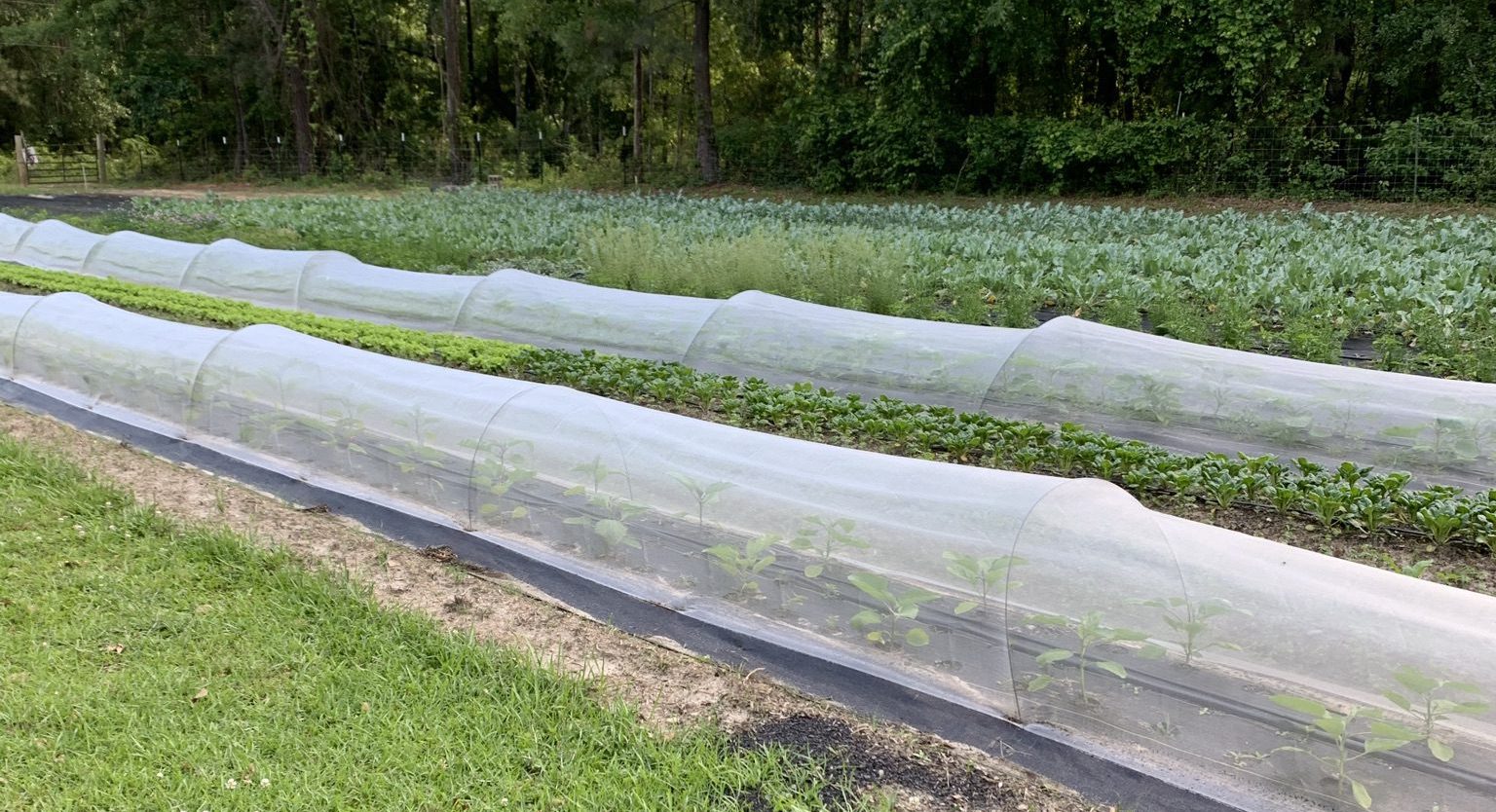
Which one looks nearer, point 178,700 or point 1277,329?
point 178,700

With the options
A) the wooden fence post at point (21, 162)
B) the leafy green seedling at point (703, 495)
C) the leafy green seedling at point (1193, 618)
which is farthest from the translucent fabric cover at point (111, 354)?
the wooden fence post at point (21, 162)

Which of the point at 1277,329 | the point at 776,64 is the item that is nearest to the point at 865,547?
the point at 1277,329

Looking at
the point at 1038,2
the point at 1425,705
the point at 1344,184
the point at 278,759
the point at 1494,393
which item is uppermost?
the point at 1038,2

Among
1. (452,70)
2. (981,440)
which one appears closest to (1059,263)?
(981,440)

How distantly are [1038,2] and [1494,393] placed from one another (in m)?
20.7

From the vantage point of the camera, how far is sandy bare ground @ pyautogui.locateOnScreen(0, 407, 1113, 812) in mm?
3037

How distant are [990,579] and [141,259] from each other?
12736 mm

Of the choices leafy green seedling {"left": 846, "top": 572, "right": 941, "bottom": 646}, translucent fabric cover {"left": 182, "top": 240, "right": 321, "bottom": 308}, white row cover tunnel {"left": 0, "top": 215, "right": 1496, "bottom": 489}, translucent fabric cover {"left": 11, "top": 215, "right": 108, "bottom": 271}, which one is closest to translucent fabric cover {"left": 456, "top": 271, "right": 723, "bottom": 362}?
white row cover tunnel {"left": 0, "top": 215, "right": 1496, "bottom": 489}

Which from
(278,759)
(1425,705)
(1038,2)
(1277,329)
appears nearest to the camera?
(1425,705)

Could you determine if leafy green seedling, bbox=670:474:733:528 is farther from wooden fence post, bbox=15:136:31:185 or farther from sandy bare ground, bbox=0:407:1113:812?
wooden fence post, bbox=15:136:31:185

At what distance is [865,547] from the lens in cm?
386

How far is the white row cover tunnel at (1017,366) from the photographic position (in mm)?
5746

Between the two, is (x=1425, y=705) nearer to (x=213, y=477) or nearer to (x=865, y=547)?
(x=865, y=547)

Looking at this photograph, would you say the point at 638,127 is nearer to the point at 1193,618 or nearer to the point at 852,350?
the point at 852,350
